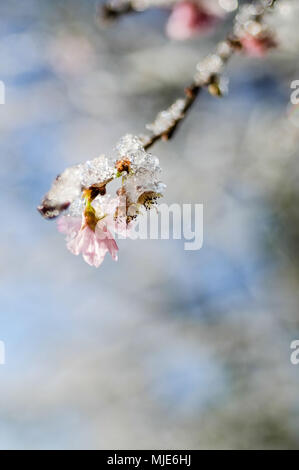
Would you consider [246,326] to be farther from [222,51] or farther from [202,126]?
[222,51]

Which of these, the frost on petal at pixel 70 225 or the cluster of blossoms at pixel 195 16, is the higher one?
the cluster of blossoms at pixel 195 16

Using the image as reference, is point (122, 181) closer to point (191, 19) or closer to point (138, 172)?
point (138, 172)

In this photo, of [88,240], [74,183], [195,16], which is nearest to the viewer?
[74,183]

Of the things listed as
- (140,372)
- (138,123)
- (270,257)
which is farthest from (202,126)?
(140,372)

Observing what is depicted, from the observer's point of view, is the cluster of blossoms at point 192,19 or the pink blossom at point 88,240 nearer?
the pink blossom at point 88,240

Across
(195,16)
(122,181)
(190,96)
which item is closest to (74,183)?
(122,181)

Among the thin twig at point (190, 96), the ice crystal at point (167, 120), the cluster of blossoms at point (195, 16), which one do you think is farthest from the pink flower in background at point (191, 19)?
the ice crystal at point (167, 120)

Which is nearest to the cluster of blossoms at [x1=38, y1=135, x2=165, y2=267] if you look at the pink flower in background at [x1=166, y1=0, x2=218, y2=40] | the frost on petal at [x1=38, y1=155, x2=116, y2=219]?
the frost on petal at [x1=38, y1=155, x2=116, y2=219]

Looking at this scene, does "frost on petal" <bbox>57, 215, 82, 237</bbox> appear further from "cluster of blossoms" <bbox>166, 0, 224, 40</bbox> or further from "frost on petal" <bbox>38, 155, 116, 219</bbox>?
"cluster of blossoms" <bbox>166, 0, 224, 40</bbox>

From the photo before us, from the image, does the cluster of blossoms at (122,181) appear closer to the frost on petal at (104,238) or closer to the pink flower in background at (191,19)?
the frost on petal at (104,238)
